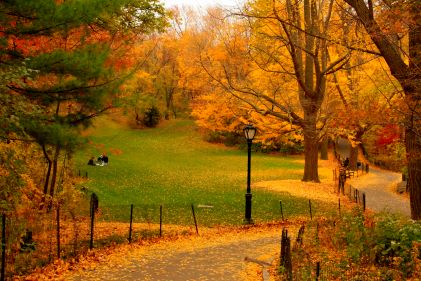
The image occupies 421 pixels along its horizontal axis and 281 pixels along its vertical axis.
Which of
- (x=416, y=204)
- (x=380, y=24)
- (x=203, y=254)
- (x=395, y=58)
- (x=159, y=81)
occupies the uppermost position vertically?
(x=159, y=81)

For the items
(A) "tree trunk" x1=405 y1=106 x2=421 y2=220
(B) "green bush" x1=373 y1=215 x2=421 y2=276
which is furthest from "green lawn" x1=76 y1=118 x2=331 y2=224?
(A) "tree trunk" x1=405 y1=106 x2=421 y2=220

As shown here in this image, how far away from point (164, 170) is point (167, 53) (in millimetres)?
38334

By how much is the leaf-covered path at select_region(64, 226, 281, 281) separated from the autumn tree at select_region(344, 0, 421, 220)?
449cm

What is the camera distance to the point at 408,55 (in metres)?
12.2

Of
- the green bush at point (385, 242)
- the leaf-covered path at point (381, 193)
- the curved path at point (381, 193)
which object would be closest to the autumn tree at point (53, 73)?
the green bush at point (385, 242)

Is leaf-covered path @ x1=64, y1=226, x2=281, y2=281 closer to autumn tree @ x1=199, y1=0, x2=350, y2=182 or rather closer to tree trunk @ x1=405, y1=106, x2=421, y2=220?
tree trunk @ x1=405, y1=106, x2=421, y2=220

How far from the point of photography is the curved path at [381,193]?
81.5 feet

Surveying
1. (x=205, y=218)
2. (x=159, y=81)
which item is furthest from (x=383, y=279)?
(x=159, y=81)

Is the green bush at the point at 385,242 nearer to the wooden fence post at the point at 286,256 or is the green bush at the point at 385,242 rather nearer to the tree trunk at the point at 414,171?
the wooden fence post at the point at 286,256

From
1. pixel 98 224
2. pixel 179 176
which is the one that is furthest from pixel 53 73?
pixel 179 176

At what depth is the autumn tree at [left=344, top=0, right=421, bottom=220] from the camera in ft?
37.3

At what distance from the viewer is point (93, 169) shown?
36.8 meters

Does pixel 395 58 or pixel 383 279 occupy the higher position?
pixel 395 58

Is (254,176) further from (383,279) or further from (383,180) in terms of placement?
(383,279)
